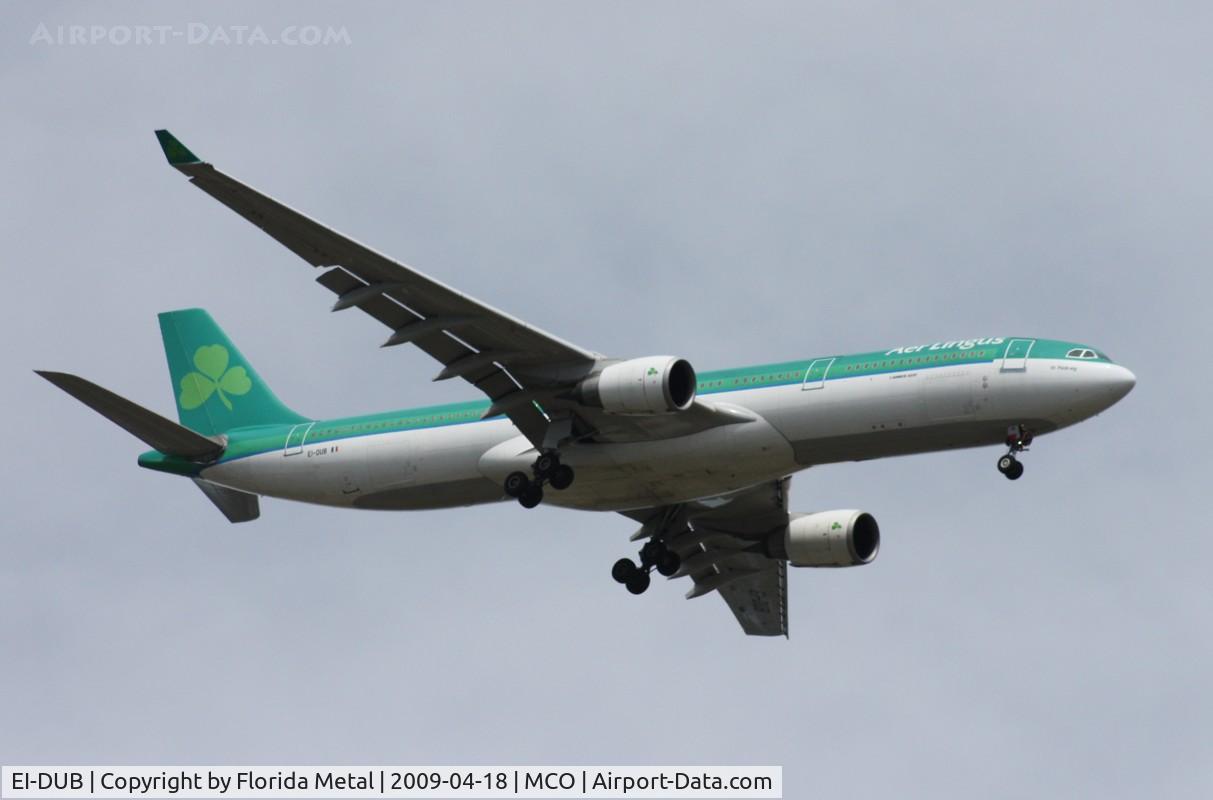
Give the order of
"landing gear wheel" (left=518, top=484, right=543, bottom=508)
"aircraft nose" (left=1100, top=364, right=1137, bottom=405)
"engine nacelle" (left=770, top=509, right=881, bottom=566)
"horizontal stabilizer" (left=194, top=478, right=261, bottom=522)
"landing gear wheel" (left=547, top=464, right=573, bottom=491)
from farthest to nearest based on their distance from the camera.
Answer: "horizontal stabilizer" (left=194, top=478, right=261, bottom=522), "engine nacelle" (left=770, top=509, right=881, bottom=566), "landing gear wheel" (left=518, top=484, right=543, bottom=508), "landing gear wheel" (left=547, top=464, right=573, bottom=491), "aircraft nose" (left=1100, top=364, right=1137, bottom=405)

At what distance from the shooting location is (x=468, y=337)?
47.9 meters

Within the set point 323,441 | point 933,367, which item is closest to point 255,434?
point 323,441

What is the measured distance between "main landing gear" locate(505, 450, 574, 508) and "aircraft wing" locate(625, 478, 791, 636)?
19.2 ft

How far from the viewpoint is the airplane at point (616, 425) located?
152 ft

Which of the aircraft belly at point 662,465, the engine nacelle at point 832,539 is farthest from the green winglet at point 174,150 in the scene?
the engine nacelle at point 832,539

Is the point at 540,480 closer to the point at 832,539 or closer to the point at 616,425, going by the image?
the point at 616,425

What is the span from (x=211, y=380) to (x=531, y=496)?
12.9m

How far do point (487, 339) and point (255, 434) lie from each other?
32.9 feet

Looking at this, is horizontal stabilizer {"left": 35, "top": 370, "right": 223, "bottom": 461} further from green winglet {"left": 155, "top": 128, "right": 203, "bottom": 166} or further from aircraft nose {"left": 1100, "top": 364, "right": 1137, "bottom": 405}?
aircraft nose {"left": 1100, "top": 364, "right": 1137, "bottom": 405}

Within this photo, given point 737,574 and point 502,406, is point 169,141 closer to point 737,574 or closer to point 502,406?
point 502,406

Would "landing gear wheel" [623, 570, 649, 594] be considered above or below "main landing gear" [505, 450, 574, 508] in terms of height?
below

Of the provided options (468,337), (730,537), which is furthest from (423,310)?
(730,537)

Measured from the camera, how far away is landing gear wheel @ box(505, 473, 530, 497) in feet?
163

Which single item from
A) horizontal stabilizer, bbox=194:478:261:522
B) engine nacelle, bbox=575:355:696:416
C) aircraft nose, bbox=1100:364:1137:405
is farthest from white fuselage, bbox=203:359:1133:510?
horizontal stabilizer, bbox=194:478:261:522
